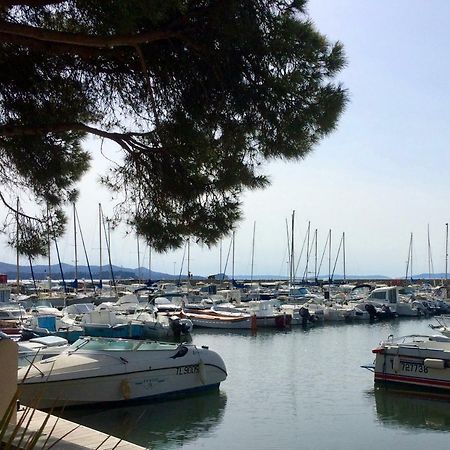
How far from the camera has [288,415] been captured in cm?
1554

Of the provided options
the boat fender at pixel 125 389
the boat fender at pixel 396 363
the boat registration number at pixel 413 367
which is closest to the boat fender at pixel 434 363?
the boat registration number at pixel 413 367

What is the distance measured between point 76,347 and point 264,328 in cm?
1991

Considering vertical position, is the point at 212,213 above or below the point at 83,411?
above

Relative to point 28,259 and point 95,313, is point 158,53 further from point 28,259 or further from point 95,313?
point 95,313

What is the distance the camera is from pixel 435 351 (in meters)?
17.8

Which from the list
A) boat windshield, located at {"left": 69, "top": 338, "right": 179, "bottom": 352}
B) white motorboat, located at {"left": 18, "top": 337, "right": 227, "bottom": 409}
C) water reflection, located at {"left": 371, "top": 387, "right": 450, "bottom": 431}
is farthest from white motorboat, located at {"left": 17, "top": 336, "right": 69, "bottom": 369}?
water reflection, located at {"left": 371, "top": 387, "right": 450, "bottom": 431}

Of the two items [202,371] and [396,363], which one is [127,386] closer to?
[202,371]

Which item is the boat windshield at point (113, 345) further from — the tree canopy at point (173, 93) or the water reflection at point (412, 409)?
the tree canopy at point (173, 93)

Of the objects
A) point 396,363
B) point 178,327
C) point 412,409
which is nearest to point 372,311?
point 178,327

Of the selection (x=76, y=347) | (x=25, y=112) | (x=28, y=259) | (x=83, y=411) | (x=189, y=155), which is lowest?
(x=83, y=411)

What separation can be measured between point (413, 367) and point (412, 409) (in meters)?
1.79

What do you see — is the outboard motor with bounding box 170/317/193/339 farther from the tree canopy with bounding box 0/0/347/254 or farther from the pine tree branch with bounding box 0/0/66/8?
the pine tree branch with bounding box 0/0/66/8

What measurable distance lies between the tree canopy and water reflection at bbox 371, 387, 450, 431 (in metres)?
9.35

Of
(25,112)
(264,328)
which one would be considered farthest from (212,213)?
(264,328)
